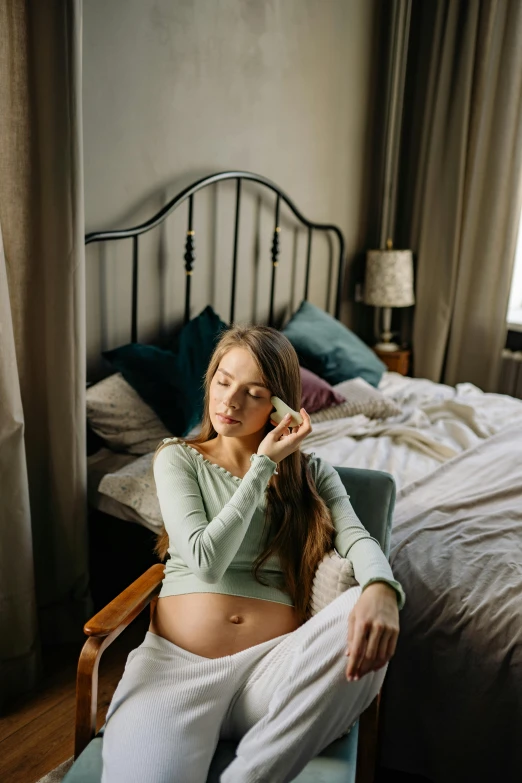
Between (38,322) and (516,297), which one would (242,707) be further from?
(516,297)

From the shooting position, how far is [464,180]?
11.7 feet

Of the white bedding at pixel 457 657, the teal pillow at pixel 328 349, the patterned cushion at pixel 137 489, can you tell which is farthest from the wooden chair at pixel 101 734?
the teal pillow at pixel 328 349

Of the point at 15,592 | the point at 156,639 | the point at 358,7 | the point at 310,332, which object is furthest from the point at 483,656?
the point at 358,7

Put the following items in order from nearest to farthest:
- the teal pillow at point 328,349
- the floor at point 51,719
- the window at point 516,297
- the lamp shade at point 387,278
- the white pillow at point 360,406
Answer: the floor at point 51,719
the white pillow at point 360,406
the teal pillow at point 328,349
the lamp shade at point 387,278
the window at point 516,297

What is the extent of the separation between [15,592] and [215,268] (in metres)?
1.45

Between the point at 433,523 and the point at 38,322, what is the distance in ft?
3.69

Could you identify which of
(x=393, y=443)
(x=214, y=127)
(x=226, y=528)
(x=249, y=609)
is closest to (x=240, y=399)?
(x=226, y=528)

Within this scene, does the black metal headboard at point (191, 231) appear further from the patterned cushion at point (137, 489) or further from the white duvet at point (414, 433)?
the white duvet at point (414, 433)

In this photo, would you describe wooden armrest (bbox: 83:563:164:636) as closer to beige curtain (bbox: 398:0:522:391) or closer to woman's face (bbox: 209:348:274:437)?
woman's face (bbox: 209:348:274:437)

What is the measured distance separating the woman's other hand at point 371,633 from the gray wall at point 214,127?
144 centimetres

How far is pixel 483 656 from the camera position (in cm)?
146

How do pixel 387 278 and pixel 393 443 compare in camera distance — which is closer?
pixel 393 443

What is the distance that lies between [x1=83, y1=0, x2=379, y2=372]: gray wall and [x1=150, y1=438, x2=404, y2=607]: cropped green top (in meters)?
1.08

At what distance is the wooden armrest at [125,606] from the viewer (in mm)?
1198
